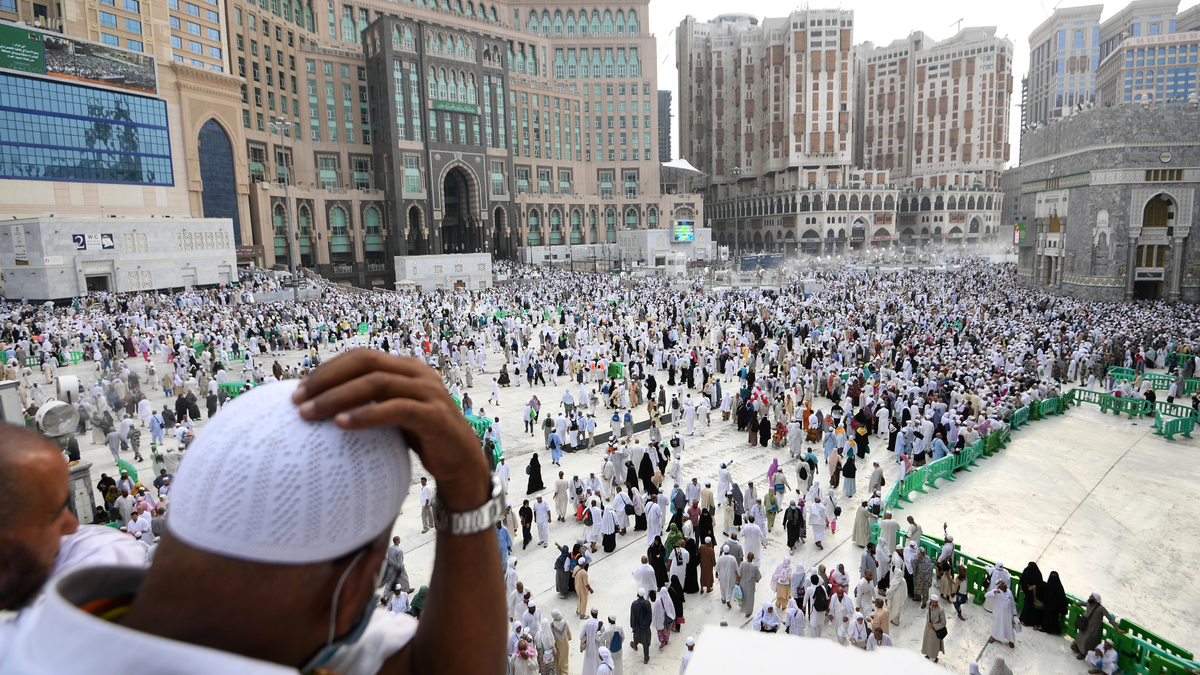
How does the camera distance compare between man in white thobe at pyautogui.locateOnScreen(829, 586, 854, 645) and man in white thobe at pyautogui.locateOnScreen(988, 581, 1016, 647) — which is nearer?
man in white thobe at pyautogui.locateOnScreen(829, 586, 854, 645)

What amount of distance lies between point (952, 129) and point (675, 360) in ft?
274

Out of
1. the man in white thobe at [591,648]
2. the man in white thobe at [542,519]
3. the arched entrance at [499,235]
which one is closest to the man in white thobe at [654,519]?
the man in white thobe at [542,519]

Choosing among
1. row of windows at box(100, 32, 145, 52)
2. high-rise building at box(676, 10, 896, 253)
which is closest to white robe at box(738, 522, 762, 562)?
→ row of windows at box(100, 32, 145, 52)

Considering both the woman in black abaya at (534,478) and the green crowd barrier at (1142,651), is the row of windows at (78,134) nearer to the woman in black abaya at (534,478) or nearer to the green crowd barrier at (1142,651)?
the woman in black abaya at (534,478)

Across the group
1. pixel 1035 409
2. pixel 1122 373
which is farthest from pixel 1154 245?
pixel 1035 409

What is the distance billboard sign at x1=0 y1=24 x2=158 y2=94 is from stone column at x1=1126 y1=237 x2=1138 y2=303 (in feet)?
167

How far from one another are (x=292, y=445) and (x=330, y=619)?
0.29 metres

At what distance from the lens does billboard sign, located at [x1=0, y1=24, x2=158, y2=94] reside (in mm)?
30641

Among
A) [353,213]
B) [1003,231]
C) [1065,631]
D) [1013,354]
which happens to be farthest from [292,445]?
[1003,231]

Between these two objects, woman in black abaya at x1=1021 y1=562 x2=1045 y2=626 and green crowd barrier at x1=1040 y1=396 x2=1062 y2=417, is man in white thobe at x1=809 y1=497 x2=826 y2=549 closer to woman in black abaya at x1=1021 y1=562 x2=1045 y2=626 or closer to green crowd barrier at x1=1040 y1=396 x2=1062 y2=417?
woman in black abaya at x1=1021 y1=562 x2=1045 y2=626

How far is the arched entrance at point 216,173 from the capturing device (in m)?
41.6

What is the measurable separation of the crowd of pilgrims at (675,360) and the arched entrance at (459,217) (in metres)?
24.7

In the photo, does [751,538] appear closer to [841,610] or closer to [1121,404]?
[841,610]

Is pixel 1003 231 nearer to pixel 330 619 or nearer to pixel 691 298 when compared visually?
pixel 691 298
